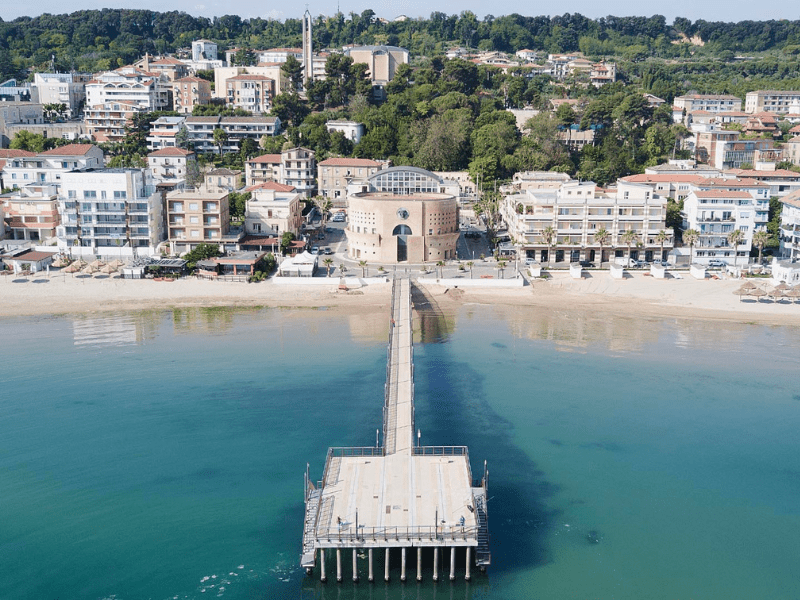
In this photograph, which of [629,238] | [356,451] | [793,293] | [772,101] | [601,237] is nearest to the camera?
[356,451]

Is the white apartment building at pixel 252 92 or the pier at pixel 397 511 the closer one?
the pier at pixel 397 511

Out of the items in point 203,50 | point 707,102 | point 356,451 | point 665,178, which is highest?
point 203,50

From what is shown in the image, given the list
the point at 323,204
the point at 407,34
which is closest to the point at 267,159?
the point at 323,204

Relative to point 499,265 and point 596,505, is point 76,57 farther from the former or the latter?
point 596,505

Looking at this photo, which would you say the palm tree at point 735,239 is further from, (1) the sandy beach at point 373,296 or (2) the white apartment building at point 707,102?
(2) the white apartment building at point 707,102

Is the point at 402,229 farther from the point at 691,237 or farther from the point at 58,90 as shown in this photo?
A: the point at 58,90

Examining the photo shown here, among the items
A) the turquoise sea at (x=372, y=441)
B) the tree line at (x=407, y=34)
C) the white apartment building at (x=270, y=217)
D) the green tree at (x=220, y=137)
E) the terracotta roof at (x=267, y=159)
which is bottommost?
the turquoise sea at (x=372, y=441)

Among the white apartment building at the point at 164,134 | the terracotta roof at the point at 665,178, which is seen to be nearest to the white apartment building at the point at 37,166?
the white apartment building at the point at 164,134
